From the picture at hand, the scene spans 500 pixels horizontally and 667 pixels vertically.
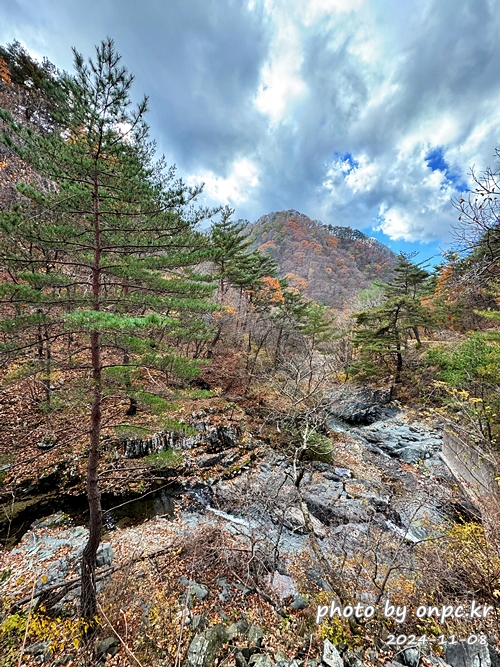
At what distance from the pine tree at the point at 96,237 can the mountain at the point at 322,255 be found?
4128 centimetres

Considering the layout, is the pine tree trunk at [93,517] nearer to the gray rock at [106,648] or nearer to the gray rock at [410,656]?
the gray rock at [106,648]

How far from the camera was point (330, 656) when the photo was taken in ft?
10.0

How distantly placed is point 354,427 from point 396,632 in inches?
440

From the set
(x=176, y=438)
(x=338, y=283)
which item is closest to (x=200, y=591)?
(x=176, y=438)

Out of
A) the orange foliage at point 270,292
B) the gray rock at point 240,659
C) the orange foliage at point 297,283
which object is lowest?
the gray rock at point 240,659

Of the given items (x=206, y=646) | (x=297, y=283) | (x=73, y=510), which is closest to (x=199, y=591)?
(x=206, y=646)

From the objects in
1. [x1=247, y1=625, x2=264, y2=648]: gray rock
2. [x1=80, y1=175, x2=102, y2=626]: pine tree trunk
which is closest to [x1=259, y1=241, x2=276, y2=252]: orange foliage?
[x1=80, y1=175, x2=102, y2=626]: pine tree trunk

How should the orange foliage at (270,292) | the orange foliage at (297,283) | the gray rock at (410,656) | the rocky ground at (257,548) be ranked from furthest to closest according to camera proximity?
the orange foliage at (297,283), the orange foliage at (270,292), the rocky ground at (257,548), the gray rock at (410,656)

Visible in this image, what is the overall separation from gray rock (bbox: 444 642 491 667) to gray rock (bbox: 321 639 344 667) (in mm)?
1336

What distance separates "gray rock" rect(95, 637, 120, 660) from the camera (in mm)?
3380

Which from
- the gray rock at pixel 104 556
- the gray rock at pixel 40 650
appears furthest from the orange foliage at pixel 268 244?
the gray rock at pixel 40 650

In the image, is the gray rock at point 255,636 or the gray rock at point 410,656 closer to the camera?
the gray rock at point 410,656

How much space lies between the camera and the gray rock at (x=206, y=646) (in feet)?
10.0

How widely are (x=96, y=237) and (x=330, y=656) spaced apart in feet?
21.4
